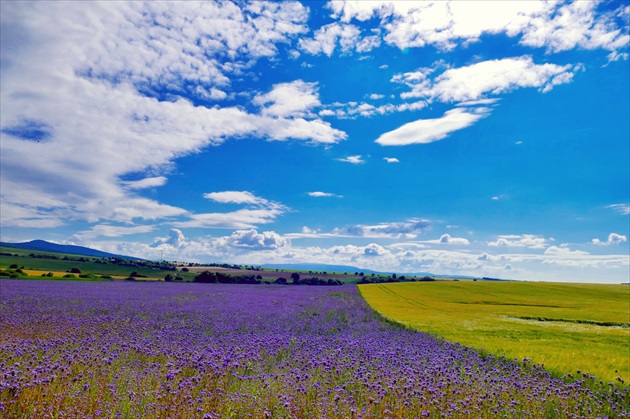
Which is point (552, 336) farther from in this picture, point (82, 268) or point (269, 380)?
point (82, 268)

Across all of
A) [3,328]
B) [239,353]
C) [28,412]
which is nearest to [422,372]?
[239,353]

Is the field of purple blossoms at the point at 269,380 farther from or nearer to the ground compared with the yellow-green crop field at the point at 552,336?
farther from the ground

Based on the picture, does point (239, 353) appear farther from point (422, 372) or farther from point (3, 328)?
point (3, 328)

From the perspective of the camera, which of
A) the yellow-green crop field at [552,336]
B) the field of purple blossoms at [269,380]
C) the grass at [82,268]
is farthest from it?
the grass at [82,268]

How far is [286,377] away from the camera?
679 cm

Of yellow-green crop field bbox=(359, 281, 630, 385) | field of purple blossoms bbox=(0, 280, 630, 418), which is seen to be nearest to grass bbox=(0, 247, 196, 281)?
yellow-green crop field bbox=(359, 281, 630, 385)

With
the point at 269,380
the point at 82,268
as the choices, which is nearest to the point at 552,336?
the point at 269,380

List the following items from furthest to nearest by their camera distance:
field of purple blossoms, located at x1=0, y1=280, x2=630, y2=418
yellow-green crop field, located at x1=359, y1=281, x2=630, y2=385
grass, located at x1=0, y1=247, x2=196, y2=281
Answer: grass, located at x1=0, y1=247, x2=196, y2=281 → yellow-green crop field, located at x1=359, y1=281, x2=630, y2=385 → field of purple blossoms, located at x1=0, y1=280, x2=630, y2=418

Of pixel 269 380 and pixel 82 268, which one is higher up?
pixel 82 268

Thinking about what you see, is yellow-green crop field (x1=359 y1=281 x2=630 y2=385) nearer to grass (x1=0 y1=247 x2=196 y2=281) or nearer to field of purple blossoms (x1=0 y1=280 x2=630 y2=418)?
field of purple blossoms (x1=0 y1=280 x2=630 y2=418)

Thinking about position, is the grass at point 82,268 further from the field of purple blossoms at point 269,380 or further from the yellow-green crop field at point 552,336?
the field of purple blossoms at point 269,380

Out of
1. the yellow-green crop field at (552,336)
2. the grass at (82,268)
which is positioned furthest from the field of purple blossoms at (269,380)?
the grass at (82,268)

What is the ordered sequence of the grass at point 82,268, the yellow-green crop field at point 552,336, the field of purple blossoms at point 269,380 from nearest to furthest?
the field of purple blossoms at point 269,380 → the yellow-green crop field at point 552,336 → the grass at point 82,268

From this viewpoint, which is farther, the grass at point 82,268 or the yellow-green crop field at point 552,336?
the grass at point 82,268
